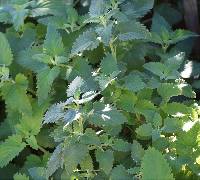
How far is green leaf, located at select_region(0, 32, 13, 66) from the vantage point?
1.70 meters

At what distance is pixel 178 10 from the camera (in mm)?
2127

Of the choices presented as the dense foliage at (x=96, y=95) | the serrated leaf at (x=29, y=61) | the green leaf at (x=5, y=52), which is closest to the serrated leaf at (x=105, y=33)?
the dense foliage at (x=96, y=95)

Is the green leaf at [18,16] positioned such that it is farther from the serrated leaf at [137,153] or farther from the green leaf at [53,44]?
the serrated leaf at [137,153]

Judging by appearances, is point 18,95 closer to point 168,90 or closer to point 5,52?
point 5,52

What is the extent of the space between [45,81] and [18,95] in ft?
0.46

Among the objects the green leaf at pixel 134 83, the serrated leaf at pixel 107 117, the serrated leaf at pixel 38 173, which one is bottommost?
the serrated leaf at pixel 38 173

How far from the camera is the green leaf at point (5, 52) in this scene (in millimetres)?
1696

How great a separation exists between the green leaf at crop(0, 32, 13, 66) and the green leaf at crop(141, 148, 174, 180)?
70cm

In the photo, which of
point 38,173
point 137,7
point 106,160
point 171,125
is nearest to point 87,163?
point 106,160

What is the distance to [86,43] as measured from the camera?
1549 mm

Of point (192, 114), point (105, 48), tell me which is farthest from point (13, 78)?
point (192, 114)

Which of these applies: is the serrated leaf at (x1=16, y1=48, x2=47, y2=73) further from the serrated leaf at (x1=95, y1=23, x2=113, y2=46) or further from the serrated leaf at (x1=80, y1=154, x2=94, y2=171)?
the serrated leaf at (x1=80, y1=154, x2=94, y2=171)

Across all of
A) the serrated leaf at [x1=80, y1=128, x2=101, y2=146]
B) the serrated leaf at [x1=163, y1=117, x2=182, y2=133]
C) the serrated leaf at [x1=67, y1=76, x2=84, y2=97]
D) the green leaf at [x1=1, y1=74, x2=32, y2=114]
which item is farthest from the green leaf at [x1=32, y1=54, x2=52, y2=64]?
the serrated leaf at [x1=163, y1=117, x2=182, y2=133]

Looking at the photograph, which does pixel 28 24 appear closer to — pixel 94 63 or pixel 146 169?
pixel 94 63
